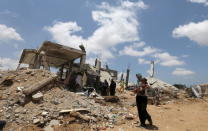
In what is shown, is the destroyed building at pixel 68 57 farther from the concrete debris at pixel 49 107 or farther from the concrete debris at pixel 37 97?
the concrete debris at pixel 37 97

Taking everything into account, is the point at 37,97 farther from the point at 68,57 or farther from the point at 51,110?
the point at 68,57

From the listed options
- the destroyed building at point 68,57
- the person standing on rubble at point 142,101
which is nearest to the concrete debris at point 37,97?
the person standing on rubble at point 142,101

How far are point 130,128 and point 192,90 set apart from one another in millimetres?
15049

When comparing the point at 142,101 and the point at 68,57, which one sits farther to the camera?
the point at 68,57

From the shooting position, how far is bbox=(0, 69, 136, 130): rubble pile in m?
7.78

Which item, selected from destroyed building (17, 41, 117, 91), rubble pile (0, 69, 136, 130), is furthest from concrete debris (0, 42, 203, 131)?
destroyed building (17, 41, 117, 91)

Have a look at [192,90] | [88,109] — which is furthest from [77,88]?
[192,90]

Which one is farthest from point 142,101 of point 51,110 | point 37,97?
point 37,97

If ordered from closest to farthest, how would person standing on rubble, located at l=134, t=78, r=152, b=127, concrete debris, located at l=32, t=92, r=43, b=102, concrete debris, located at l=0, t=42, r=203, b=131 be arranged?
person standing on rubble, located at l=134, t=78, r=152, b=127 → concrete debris, located at l=0, t=42, r=203, b=131 → concrete debris, located at l=32, t=92, r=43, b=102

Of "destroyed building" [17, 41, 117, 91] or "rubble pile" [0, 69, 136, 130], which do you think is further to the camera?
"destroyed building" [17, 41, 117, 91]

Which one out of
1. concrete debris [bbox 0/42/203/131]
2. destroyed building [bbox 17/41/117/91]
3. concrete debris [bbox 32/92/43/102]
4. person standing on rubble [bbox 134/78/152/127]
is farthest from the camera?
destroyed building [bbox 17/41/117/91]

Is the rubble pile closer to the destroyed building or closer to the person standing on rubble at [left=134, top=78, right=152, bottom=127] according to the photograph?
the person standing on rubble at [left=134, top=78, right=152, bottom=127]

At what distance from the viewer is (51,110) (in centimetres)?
831

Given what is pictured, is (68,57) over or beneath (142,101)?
over
